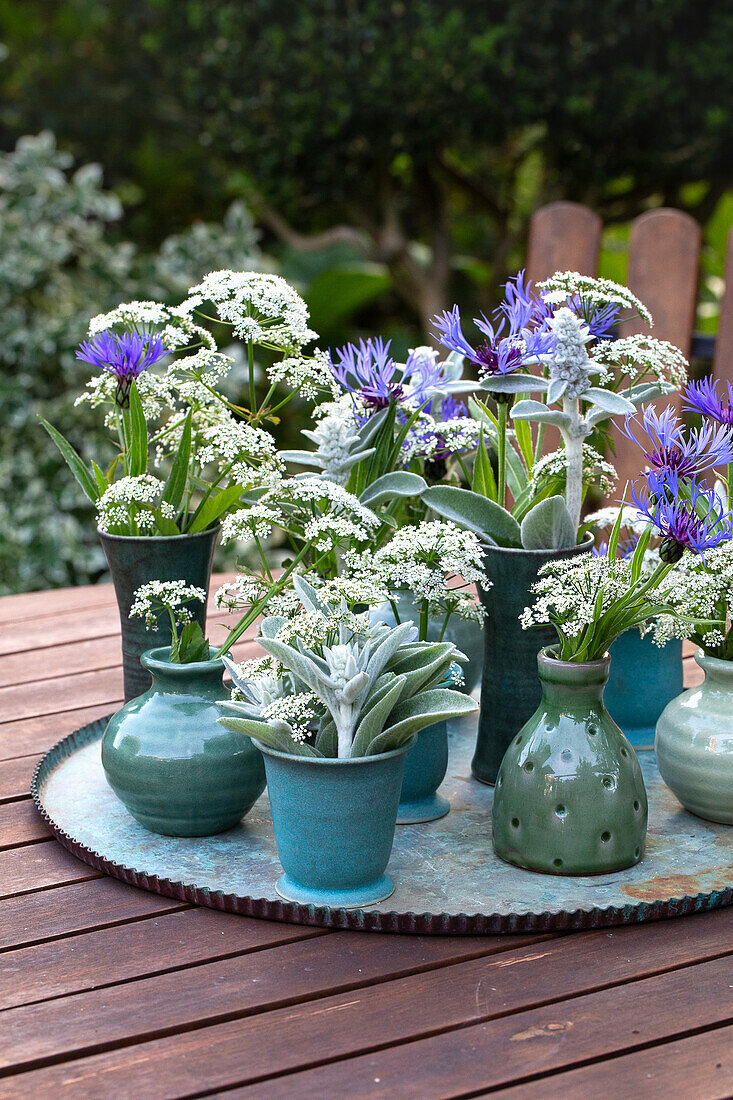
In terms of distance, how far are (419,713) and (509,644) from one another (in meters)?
0.20

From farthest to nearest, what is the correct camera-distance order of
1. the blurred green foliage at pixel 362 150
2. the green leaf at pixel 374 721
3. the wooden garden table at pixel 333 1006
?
the blurred green foliage at pixel 362 150 < the green leaf at pixel 374 721 < the wooden garden table at pixel 333 1006

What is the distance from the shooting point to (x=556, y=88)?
3.47 m

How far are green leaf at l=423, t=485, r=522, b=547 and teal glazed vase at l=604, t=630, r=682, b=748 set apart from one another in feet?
0.83

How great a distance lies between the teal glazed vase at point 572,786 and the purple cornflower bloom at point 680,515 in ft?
0.39

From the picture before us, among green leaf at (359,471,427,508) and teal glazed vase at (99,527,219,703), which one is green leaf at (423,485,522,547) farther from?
teal glazed vase at (99,527,219,703)

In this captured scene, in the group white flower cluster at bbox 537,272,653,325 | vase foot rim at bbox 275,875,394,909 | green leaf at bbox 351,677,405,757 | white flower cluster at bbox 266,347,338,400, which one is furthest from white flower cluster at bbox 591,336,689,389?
vase foot rim at bbox 275,875,394,909

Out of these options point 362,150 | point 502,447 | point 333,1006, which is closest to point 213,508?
point 502,447

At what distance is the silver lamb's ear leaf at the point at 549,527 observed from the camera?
1103 millimetres

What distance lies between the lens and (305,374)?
1139mm

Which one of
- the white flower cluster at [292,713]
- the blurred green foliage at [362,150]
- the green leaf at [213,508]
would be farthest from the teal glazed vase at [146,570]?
the blurred green foliage at [362,150]

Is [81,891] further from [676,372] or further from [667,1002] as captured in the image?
[676,372]

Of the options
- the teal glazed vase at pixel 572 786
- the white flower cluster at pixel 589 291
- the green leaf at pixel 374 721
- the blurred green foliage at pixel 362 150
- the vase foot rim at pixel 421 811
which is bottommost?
the vase foot rim at pixel 421 811

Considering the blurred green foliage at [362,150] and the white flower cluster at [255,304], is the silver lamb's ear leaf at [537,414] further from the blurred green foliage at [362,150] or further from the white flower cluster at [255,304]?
the blurred green foliage at [362,150]

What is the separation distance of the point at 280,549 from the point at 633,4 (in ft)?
5.94
